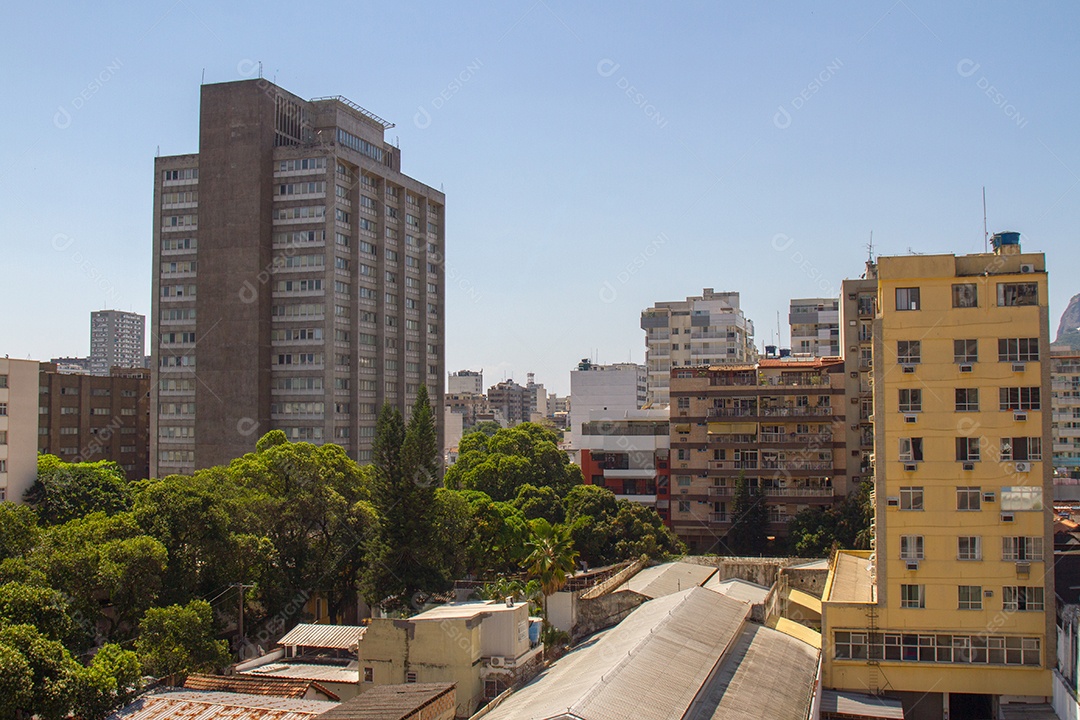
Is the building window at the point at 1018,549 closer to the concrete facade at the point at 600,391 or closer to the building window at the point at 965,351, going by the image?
the building window at the point at 965,351

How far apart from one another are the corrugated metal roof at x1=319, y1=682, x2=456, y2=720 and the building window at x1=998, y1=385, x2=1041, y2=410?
19935 mm

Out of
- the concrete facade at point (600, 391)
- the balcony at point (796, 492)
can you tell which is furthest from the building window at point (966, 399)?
the concrete facade at point (600, 391)

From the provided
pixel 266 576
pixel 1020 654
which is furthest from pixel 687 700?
pixel 266 576

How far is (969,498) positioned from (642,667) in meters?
12.7

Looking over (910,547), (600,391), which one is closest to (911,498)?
(910,547)

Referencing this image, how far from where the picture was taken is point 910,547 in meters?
30.7

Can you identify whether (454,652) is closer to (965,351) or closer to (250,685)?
(250,685)

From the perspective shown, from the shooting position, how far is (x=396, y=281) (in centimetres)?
7525

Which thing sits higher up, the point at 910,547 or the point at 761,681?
the point at 910,547

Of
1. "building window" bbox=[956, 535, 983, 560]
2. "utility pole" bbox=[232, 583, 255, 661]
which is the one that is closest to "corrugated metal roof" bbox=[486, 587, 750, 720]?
"building window" bbox=[956, 535, 983, 560]

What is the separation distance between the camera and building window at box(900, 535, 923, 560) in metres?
30.6

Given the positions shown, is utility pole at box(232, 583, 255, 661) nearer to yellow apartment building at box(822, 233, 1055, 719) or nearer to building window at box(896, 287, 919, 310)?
yellow apartment building at box(822, 233, 1055, 719)

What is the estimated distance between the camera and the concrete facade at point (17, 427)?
47.5 metres

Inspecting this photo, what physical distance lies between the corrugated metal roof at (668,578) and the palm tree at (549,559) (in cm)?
586
